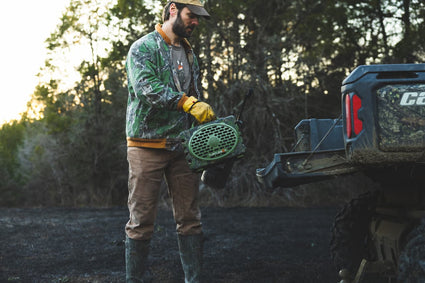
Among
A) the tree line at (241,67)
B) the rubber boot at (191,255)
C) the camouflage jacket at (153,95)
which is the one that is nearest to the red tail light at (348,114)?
the camouflage jacket at (153,95)

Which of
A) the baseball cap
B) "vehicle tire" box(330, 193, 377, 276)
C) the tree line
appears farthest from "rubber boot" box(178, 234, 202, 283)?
the tree line

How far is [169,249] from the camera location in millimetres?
5688

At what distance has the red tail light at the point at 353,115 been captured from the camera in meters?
2.60

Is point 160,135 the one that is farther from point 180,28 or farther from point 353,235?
point 353,235

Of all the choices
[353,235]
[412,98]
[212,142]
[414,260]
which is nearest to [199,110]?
[212,142]

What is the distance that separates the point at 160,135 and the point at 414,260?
1.78 meters

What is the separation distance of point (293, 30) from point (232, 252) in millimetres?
8933

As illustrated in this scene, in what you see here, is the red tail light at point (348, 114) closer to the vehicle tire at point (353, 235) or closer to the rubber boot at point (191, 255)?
the vehicle tire at point (353, 235)

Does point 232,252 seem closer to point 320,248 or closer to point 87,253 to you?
point 320,248

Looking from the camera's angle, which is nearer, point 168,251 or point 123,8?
point 168,251

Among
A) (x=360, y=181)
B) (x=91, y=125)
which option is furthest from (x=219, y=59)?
(x=91, y=125)

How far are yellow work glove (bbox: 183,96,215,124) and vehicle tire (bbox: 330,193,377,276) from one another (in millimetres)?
1484

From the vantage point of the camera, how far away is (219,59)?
11.9m

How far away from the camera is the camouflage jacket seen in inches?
120
